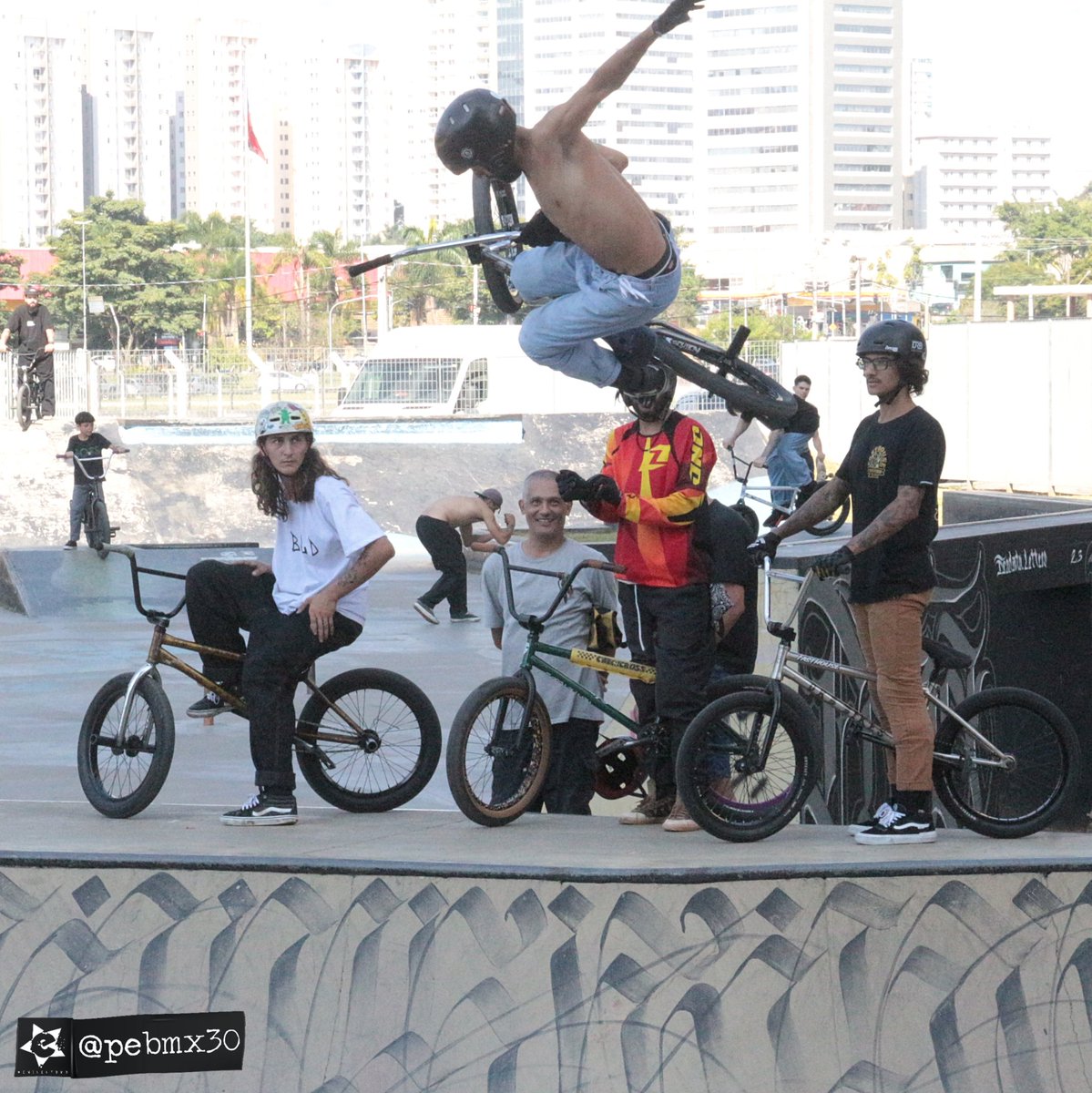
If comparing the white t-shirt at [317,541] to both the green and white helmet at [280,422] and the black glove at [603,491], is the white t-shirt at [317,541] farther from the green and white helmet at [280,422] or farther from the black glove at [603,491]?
the black glove at [603,491]

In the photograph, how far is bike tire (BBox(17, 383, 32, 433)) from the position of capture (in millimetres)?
22764

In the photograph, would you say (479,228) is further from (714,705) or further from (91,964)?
(91,964)

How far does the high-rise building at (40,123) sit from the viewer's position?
18462 cm

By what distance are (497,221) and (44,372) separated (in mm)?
19869

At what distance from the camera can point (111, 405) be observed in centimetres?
3191

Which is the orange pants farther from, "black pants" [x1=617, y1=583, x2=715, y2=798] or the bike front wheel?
the bike front wheel

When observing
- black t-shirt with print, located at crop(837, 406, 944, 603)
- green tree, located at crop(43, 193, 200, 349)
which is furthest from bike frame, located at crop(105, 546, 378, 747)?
green tree, located at crop(43, 193, 200, 349)

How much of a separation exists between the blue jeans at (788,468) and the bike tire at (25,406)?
12132 millimetres

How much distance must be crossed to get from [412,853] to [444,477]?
767 inches

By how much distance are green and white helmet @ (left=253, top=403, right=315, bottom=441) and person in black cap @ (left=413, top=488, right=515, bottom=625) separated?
710 centimetres

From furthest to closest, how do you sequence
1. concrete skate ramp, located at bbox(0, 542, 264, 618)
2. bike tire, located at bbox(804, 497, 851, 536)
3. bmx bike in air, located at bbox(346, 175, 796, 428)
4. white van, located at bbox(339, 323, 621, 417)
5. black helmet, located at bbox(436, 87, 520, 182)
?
white van, located at bbox(339, 323, 621, 417)
concrete skate ramp, located at bbox(0, 542, 264, 618)
bike tire, located at bbox(804, 497, 851, 536)
bmx bike in air, located at bbox(346, 175, 796, 428)
black helmet, located at bbox(436, 87, 520, 182)

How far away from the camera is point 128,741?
17.8ft

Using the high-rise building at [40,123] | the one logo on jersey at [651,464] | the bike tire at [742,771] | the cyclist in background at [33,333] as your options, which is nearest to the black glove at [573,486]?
the one logo on jersey at [651,464]

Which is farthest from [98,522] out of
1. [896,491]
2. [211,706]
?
[896,491]
